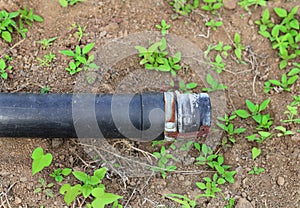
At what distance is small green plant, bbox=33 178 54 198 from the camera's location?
3.00 meters

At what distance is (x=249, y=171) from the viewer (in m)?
3.25

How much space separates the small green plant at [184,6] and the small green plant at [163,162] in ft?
4.31

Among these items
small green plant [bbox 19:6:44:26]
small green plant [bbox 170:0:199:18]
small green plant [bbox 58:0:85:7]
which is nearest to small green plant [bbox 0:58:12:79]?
small green plant [bbox 19:6:44:26]

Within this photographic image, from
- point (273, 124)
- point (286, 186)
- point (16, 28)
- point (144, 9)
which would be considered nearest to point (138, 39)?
point (144, 9)

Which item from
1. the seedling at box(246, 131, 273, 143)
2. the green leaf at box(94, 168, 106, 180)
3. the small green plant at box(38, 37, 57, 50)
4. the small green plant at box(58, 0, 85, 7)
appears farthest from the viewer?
the small green plant at box(58, 0, 85, 7)

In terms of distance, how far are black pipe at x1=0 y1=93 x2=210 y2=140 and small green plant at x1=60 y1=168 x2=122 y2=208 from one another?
29 centimetres

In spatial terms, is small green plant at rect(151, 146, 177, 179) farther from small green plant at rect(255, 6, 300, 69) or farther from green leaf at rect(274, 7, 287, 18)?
green leaf at rect(274, 7, 287, 18)

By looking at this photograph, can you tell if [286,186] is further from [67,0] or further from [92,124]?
[67,0]

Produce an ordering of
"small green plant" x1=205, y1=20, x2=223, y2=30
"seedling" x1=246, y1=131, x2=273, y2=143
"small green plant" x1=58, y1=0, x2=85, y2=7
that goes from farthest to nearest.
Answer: "small green plant" x1=205, y1=20, x2=223, y2=30
"small green plant" x1=58, y1=0, x2=85, y2=7
"seedling" x1=246, y1=131, x2=273, y2=143

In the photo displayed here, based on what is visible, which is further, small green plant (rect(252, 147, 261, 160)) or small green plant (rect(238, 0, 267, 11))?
small green plant (rect(238, 0, 267, 11))

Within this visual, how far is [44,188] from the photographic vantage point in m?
3.02

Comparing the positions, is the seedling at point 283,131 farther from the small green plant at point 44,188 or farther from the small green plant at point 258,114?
the small green plant at point 44,188

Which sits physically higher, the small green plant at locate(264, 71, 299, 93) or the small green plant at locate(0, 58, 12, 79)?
the small green plant at locate(0, 58, 12, 79)

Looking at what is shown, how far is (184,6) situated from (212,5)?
0.27 metres
